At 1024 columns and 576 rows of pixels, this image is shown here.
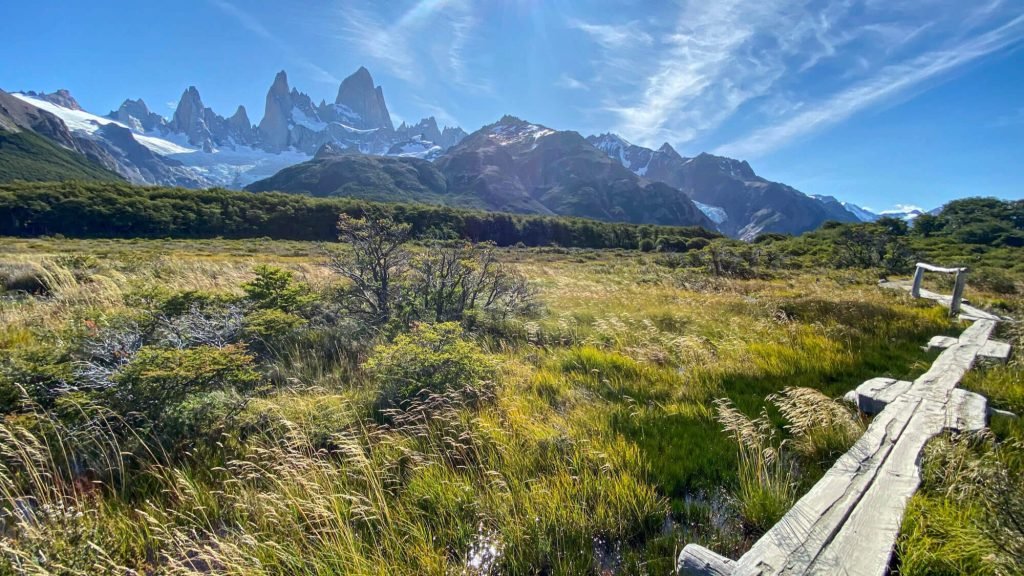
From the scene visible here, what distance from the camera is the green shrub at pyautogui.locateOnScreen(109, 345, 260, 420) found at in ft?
11.4

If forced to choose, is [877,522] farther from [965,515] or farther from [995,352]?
[995,352]

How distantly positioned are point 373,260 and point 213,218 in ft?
254

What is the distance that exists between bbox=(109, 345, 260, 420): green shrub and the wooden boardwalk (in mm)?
4340

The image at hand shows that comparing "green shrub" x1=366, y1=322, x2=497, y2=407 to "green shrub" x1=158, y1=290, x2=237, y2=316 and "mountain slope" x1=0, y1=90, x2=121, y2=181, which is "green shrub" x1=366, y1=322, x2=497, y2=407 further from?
"mountain slope" x1=0, y1=90, x2=121, y2=181

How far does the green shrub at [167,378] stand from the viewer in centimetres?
349

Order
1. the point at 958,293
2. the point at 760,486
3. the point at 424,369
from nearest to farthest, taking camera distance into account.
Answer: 1. the point at 760,486
2. the point at 424,369
3. the point at 958,293

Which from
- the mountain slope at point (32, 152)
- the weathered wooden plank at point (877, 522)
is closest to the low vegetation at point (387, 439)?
the weathered wooden plank at point (877, 522)

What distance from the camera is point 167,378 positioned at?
11.8 ft

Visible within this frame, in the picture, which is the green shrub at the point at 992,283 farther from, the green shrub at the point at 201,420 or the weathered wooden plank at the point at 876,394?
the green shrub at the point at 201,420

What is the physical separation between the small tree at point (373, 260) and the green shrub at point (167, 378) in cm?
325

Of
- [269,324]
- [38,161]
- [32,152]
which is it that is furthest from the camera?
[32,152]

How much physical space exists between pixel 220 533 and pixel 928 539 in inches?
174

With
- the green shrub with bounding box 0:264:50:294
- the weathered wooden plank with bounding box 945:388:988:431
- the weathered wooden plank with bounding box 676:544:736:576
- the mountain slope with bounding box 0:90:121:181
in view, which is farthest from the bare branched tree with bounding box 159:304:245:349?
the mountain slope with bounding box 0:90:121:181

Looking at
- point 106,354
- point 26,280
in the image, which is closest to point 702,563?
point 106,354
